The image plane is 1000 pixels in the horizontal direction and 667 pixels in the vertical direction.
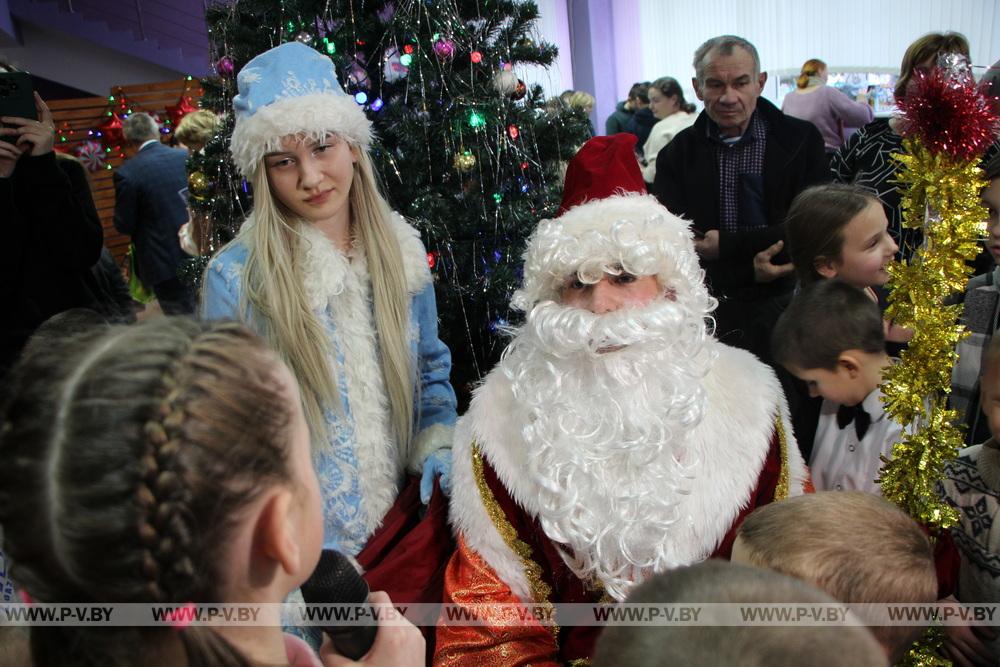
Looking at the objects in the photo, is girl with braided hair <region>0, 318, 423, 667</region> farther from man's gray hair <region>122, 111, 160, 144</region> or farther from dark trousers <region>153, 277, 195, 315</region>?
man's gray hair <region>122, 111, 160, 144</region>

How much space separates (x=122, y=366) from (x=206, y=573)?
0.24 m

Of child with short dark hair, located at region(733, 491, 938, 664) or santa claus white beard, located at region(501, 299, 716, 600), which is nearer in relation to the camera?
child with short dark hair, located at region(733, 491, 938, 664)

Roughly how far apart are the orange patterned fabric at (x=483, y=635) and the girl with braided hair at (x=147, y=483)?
98 centimetres

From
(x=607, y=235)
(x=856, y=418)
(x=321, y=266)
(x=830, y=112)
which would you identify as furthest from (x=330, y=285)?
(x=830, y=112)

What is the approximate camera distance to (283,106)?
6.86 ft

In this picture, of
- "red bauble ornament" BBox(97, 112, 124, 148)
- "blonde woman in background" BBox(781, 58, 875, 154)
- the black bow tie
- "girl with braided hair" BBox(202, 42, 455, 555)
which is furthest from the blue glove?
"red bauble ornament" BBox(97, 112, 124, 148)

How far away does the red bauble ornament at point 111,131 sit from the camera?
8.73m

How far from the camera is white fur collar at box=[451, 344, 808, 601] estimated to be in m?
1.80

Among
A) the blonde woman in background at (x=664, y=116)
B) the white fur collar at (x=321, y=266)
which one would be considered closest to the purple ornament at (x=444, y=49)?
the white fur collar at (x=321, y=266)

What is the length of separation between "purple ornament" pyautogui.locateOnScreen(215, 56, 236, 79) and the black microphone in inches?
95.9

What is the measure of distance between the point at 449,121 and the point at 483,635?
182 cm

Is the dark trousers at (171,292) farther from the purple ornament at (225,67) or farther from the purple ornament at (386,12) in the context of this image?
the purple ornament at (386,12)

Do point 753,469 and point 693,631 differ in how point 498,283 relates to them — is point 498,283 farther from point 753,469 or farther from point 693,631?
point 693,631

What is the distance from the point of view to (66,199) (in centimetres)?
241
